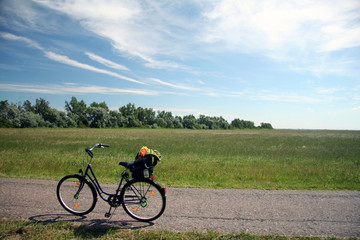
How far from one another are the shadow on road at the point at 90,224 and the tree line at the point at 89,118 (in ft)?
263

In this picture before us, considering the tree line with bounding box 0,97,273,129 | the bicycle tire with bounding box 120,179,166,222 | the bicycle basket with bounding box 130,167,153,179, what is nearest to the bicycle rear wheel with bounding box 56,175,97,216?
the bicycle tire with bounding box 120,179,166,222

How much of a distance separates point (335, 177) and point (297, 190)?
157 inches

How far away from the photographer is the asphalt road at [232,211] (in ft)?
14.1

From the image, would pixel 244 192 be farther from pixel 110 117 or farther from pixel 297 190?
pixel 110 117

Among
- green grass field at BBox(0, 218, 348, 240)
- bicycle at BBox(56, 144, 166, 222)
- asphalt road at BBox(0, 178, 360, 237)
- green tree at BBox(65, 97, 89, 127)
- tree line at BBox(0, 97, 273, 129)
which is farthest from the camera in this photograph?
green tree at BBox(65, 97, 89, 127)

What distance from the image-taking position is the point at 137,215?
4.65 meters

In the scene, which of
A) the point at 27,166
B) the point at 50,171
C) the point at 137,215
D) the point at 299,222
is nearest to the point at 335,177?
the point at 299,222

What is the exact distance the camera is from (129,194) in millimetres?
4641

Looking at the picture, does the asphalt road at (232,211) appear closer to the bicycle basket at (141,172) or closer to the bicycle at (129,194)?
the bicycle at (129,194)

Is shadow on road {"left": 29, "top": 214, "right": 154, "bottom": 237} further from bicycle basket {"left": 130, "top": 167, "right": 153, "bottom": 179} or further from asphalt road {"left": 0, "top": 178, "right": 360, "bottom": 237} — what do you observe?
bicycle basket {"left": 130, "top": 167, "right": 153, "bottom": 179}

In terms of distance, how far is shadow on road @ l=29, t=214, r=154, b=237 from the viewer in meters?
4.02

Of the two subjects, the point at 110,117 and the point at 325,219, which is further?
the point at 110,117

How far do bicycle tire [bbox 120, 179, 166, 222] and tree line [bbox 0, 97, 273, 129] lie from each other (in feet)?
267

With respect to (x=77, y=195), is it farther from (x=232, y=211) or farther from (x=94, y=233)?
(x=232, y=211)
